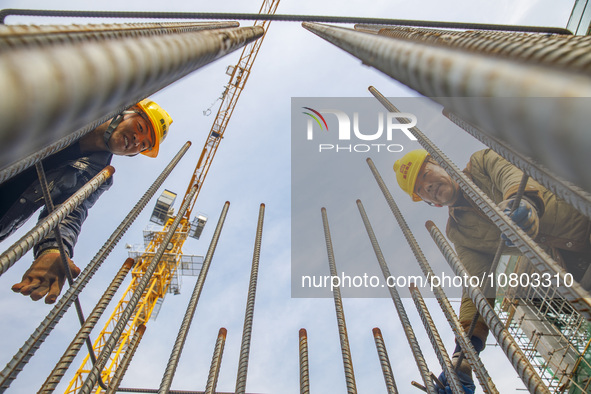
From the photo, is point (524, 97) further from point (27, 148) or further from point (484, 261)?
point (484, 261)

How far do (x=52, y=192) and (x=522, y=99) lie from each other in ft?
19.0

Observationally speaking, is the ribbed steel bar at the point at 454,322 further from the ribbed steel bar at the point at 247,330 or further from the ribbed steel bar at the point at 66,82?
the ribbed steel bar at the point at 66,82

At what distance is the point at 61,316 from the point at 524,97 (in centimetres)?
453

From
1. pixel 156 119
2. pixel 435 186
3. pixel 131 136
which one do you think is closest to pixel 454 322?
pixel 131 136

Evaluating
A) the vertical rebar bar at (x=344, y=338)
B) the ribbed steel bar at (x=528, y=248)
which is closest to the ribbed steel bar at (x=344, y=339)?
the vertical rebar bar at (x=344, y=338)

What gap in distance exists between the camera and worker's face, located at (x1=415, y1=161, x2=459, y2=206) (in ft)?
A: 31.4

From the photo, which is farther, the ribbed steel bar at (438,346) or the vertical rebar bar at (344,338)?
the vertical rebar bar at (344,338)

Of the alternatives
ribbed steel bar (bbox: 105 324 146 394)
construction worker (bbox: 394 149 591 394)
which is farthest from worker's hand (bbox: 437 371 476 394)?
ribbed steel bar (bbox: 105 324 146 394)

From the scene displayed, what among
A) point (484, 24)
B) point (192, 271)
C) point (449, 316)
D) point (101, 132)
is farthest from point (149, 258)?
point (484, 24)

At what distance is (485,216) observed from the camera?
931 cm

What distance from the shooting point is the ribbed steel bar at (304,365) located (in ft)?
13.0

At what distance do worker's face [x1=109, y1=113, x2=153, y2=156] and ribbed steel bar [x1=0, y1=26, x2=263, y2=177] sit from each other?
5397 mm

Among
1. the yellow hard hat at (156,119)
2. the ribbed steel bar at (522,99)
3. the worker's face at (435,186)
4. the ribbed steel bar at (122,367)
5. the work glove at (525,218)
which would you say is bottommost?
the ribbed steel bar at (522,99)

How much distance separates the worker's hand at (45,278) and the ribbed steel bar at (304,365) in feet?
9.48
